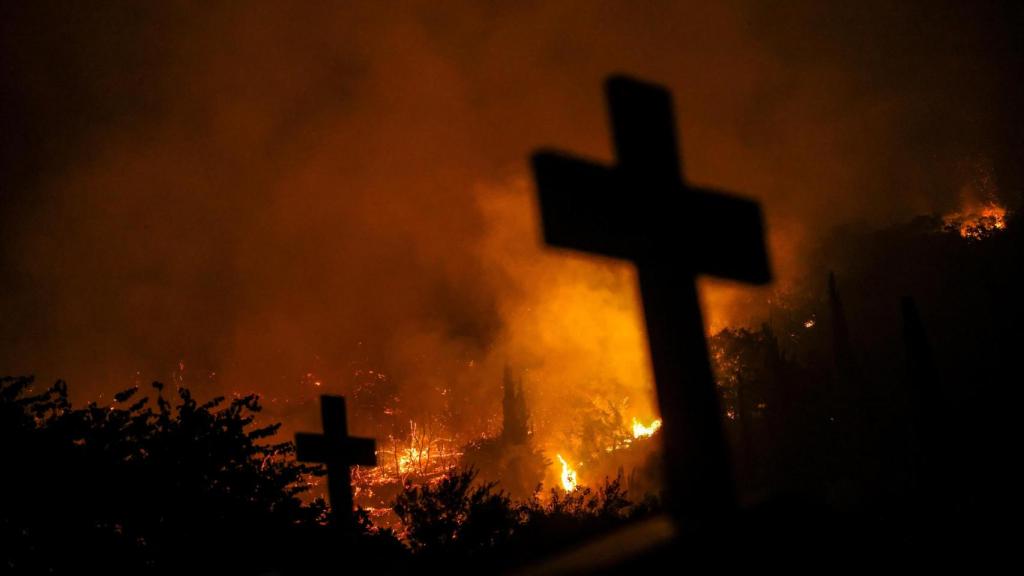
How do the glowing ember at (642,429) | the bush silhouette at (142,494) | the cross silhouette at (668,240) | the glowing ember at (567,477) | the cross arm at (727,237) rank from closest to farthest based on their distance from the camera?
the cross silhouette at (668,240)
the cross arm at (727,237)
the bush silhouette at (142,494)
the glowing ember at (642,429)
the glowing ember at (567,477)

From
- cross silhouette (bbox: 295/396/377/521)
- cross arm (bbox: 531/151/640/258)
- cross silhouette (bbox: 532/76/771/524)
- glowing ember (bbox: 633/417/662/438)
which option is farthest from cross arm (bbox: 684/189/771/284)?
glowing ember (bbox: 633/417/662/438)

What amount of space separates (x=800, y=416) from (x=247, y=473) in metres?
95.6

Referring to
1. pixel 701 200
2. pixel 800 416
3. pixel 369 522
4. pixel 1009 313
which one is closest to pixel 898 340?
pixel 1009 313

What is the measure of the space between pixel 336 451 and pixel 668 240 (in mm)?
10063

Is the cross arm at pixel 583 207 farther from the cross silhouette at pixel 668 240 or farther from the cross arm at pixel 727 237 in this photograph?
the cross arm at pixel 727 237

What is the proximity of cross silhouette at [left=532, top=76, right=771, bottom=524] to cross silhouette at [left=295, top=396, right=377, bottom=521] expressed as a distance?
9495 millimetres

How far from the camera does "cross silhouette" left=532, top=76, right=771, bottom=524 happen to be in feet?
9.28

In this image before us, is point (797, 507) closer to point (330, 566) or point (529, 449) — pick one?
point (330, 566)

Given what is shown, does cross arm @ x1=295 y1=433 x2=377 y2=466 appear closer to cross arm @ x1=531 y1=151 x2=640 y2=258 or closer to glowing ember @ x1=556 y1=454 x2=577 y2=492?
cross arm @ x1=531 y1=151 x2=640 y2=258

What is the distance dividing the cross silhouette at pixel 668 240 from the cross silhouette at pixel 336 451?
9.50m

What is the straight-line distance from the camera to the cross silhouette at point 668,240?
2.83 meters

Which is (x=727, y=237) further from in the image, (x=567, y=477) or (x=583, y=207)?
(x=567, y=477)

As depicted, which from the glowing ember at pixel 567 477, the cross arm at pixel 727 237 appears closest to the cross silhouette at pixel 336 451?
the cross arm at pixel 727 237

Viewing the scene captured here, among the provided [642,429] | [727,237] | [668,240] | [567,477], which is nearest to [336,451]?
[727,237]
